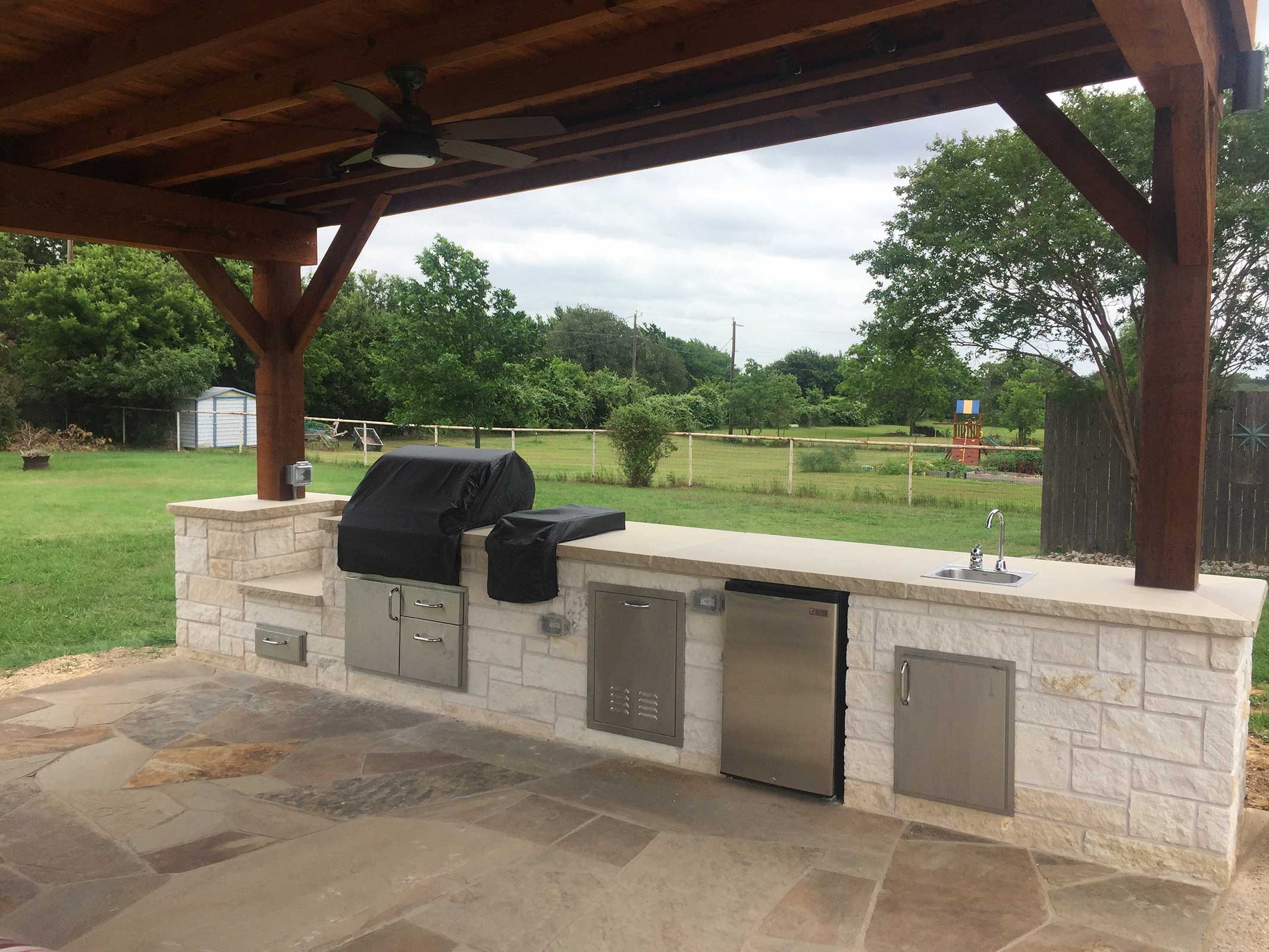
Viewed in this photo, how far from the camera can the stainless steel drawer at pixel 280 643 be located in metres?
4.91

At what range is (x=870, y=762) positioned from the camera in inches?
133

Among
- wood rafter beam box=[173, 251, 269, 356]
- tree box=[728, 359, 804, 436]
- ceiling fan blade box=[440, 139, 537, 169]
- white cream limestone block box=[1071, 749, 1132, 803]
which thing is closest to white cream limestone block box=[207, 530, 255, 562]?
wood rafter beam box=[173, 251, 269, 356]

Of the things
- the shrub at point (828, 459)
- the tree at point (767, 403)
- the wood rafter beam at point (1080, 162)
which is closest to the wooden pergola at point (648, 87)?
the wood rafter beam at point (1080, 162)

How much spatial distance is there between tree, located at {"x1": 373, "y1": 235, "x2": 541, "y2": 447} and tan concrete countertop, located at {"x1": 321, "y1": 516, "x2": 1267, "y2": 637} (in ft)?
35.0

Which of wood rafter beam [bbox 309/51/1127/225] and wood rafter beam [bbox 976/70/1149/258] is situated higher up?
wood rafter beam [bbox 309/51/1127/225]

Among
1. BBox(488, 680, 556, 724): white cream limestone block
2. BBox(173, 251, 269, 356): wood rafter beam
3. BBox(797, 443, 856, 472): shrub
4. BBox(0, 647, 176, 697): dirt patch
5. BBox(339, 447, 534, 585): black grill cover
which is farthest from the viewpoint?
BBox(797, 443, 856, 472): shrub

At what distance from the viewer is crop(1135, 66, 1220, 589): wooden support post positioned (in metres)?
3.04

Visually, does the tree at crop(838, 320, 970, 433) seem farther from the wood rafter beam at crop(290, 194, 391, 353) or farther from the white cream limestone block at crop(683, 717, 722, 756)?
the white cream limestone block at crop(683, 717, 722, 756)

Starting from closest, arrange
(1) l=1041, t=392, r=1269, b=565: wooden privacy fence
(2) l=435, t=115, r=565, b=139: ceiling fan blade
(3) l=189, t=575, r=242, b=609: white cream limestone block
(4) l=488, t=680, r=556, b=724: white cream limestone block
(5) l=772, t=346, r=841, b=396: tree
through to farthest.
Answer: (2) l=435, t=115, r=565, b=139: ceiling fan blade, (4) l=488, t=680, r=556, b=724: white cream limestone block, (3) l=189, t=575, r=242, b=609: white cream limestone block, (1) l=1041, t=392, r=1269, b=565: wooden privacy fence, (5) l=772, t=346, r=841, b=396: tree

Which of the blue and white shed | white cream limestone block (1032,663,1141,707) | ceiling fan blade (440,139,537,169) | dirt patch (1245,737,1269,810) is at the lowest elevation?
dirt patch (1245,737,1269,810)

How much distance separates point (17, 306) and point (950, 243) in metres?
18.6

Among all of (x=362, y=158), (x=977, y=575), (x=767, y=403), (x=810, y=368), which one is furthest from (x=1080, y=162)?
(x=810, y=368)

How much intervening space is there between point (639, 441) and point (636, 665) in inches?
358

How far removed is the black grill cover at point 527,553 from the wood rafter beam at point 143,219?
9.10 feet
